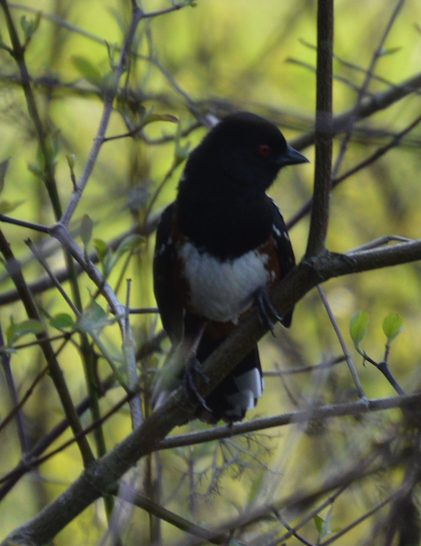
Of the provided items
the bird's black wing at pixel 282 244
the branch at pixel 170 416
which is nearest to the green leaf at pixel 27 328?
the branch at pixel 170 416

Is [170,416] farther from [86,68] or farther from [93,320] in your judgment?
[86,68]

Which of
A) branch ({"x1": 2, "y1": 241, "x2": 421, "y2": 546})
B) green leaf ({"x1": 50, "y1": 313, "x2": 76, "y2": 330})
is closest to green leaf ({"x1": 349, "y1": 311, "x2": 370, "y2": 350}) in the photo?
branch ({"x1": 2, "y1": 241, "x2": 421, "y2": 546})

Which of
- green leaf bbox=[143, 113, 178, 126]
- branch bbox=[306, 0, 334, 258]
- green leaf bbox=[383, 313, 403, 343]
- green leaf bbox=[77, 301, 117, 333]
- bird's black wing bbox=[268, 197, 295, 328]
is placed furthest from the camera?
bird's black wing bbox=[268, 197, 295, 328]

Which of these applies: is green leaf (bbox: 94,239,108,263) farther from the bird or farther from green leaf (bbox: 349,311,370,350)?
the bird

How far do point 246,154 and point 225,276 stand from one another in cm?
58

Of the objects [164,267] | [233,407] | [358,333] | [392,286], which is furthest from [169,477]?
[392,286]

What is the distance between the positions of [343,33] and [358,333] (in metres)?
5.01

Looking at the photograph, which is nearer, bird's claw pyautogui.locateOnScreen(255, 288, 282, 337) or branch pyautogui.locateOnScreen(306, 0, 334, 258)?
branch pyautogui.locateOnScreen(306, 0, 334, 258)

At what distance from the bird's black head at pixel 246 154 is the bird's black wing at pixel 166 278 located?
0.26 m

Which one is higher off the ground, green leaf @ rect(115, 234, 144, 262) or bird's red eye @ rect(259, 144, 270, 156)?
bird's red eye @ rect(259, 144, 270, 156)

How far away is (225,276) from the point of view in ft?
9.27

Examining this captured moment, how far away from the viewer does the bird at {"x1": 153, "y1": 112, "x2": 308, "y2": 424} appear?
9.33 ft

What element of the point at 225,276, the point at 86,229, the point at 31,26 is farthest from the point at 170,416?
the point at 31,26

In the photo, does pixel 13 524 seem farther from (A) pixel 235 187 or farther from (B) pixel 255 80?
(B) pixel 255 80
